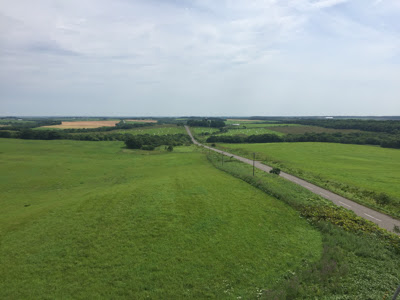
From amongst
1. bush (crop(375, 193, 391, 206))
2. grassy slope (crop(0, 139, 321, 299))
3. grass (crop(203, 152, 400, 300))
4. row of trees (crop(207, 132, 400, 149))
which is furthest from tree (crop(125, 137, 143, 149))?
bush (crop(375, 193, 391, 206))

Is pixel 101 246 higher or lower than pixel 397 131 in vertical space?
lower

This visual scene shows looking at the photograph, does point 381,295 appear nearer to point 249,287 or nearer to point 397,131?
point 249,287

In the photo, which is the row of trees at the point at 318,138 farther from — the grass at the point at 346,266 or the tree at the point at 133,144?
the grass at the point at 346,266

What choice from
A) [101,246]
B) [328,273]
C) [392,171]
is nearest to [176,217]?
[101,246]

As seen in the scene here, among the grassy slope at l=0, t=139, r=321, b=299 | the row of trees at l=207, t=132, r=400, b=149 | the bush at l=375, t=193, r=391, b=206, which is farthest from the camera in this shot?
the row of trees at l=207, t=132, r=400, b=149

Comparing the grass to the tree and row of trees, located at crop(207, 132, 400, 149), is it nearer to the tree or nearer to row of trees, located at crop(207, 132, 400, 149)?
the tree

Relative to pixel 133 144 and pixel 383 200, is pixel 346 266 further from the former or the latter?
pixel 133 144
